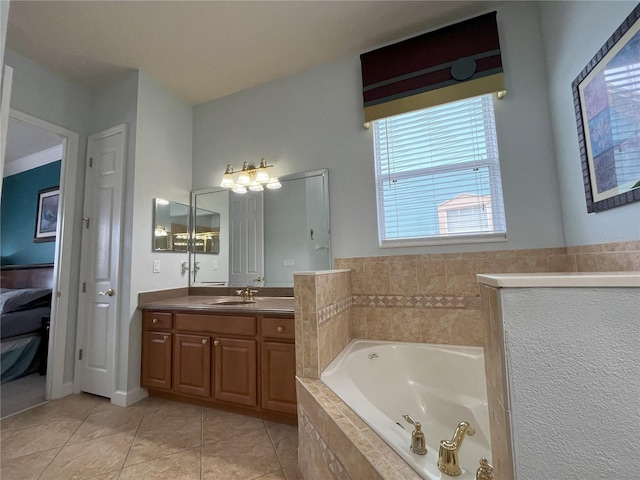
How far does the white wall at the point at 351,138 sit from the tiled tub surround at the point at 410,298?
10 centimetres

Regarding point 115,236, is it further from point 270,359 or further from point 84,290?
point 270,359

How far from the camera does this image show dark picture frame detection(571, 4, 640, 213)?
1188 mm

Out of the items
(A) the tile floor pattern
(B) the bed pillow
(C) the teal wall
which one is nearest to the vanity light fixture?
(A) the tile floor pattern

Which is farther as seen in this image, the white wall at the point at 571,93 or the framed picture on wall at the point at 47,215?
the framed picture on wall at the point at 47,215

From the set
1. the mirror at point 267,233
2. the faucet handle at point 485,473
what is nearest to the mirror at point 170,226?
the mirror at point 267,233

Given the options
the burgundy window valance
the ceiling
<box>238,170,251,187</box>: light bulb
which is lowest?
<box>238,170,251,187</box>: light bulb

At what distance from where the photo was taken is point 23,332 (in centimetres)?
Answer: 282

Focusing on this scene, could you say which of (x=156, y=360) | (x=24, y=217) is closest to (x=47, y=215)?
(x=24, y=217)

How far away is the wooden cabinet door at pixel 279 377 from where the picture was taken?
1.85 m

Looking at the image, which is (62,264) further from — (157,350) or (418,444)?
(418,444)

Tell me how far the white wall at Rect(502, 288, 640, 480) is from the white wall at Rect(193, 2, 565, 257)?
5.38 ft

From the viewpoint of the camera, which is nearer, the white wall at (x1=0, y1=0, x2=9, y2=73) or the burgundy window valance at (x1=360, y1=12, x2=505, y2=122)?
the white wall at (x1=0, y1=0, x2=9, y2=73)

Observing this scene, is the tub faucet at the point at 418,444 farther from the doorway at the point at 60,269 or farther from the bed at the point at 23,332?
the bed at the point at 23,332

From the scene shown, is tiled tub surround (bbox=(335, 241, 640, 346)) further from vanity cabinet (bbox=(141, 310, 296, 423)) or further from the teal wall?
the teal wall
